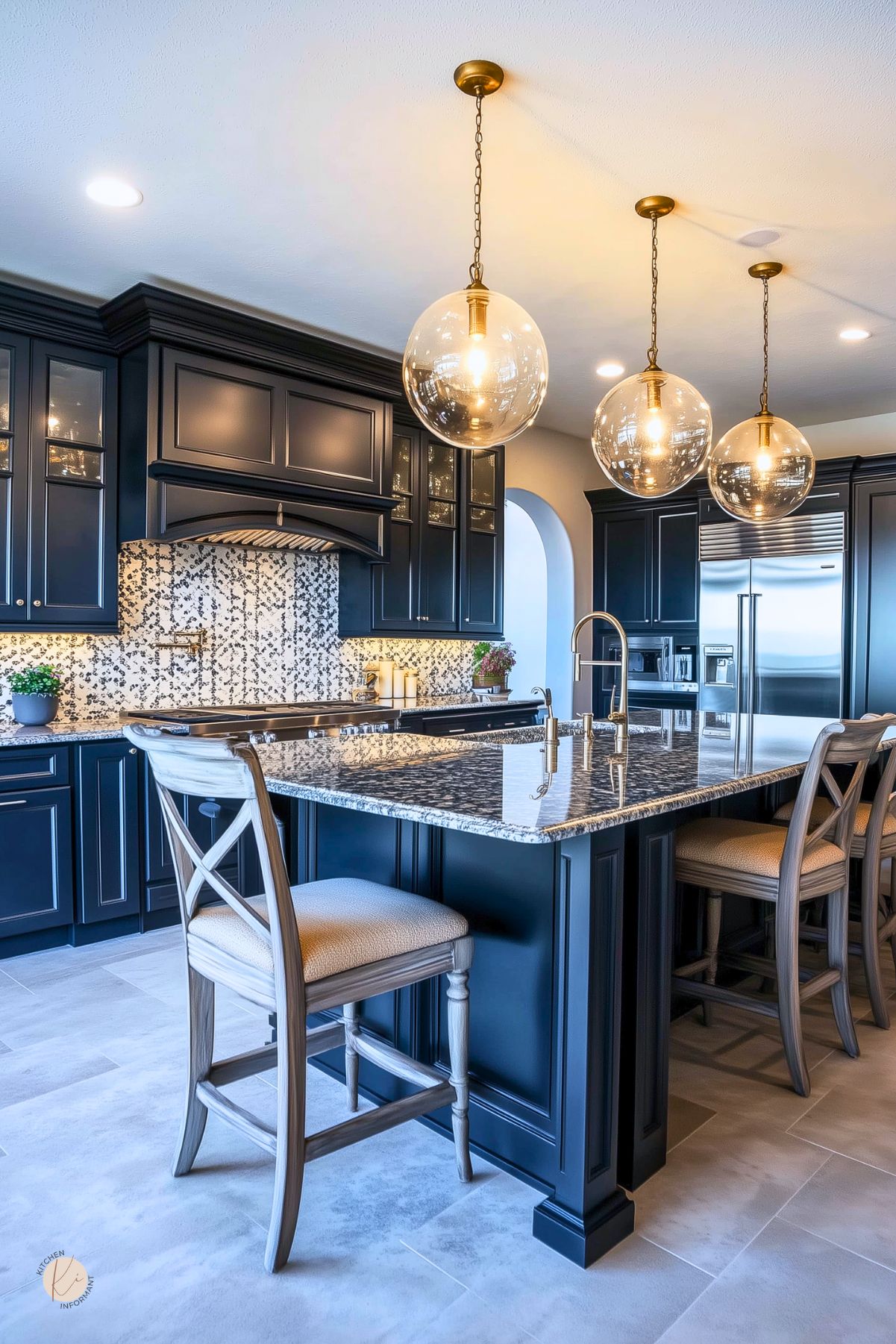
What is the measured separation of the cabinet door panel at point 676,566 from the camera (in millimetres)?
6137

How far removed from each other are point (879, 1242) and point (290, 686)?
12.3 feet

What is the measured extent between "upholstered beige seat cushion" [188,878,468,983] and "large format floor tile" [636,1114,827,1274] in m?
0.73

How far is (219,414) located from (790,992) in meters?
3.27

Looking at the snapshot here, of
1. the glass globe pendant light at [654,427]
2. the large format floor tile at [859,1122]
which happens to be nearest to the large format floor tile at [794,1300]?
the large format floor tile at [859,1122]

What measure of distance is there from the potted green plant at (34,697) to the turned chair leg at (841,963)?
3.14 metres

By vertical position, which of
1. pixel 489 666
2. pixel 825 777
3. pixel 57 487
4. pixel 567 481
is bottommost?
pixel 825 777

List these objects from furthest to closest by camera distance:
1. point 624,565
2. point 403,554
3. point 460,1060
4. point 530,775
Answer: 1. point 624,565
2. point 403,554
3. point 530,775
4. point 460,1060

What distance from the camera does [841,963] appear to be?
102 inches

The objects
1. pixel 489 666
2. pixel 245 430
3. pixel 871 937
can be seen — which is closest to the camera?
pixel 871 937

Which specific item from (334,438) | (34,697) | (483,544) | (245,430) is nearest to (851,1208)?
(34,697)

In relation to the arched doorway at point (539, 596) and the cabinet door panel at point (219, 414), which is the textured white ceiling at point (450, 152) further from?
the arched doorway at point (539, 596)

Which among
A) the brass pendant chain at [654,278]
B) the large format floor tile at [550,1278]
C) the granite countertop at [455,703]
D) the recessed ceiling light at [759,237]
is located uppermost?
the recessed ceiling light at [759,237]

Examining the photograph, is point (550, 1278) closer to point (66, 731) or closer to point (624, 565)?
point (66, 731)

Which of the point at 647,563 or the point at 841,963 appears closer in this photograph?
the point at 841,963
